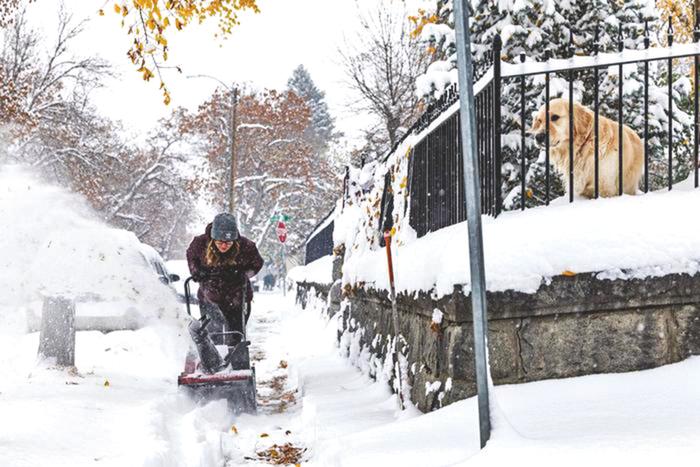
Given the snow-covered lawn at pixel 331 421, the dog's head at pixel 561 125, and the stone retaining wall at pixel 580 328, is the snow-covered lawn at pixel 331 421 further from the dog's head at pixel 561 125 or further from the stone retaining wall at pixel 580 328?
the dog's head at pixel 561 125

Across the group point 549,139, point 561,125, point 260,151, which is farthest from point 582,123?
point 260,151

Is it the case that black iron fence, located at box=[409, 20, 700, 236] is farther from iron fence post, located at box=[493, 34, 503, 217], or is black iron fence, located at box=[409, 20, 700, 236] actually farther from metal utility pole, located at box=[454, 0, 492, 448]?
metal utility pole, located at box=[454, 0, 492, 448]

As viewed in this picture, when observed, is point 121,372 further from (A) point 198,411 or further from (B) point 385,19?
(B) point 385,19

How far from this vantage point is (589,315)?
3.74 metres

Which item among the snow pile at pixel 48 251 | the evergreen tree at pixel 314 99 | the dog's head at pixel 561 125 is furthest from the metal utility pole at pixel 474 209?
the evergreen tree at pixel 314 99

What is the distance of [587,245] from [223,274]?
4.19 meters

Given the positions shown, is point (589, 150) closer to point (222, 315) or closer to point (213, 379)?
point (213, 379)

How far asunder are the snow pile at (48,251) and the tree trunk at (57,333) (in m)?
0.20

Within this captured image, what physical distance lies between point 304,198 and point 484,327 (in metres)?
41.1

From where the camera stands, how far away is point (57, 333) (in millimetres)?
7480

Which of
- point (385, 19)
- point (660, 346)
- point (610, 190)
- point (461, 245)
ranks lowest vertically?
point (660, 346)

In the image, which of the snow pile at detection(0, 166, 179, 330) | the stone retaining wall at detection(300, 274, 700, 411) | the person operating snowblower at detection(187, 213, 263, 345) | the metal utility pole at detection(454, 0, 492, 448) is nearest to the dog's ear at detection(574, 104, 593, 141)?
the stone retaining wall at detection(300, 274, 700, 411)

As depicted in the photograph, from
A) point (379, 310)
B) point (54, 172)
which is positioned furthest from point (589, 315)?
point (54, 172)

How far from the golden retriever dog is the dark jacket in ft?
11.2
